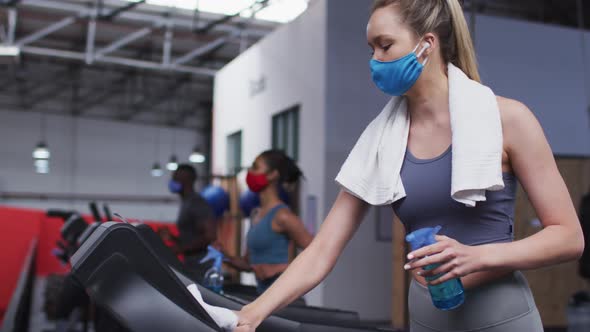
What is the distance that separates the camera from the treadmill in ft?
3.06

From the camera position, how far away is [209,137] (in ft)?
62.0

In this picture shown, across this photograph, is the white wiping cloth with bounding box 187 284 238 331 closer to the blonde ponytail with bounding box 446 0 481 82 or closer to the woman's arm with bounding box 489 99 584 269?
the woman's arm with bounding box 489 99 584 269

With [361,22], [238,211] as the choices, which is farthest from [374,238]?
[238,211]

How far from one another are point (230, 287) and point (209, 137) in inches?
657

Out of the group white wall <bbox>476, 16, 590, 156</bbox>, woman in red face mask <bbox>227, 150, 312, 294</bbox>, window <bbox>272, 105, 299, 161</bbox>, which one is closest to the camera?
woman in red face mask <bbox>227, 150, 312, 294</bbox>

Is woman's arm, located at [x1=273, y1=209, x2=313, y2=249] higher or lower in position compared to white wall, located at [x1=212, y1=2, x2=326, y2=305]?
lower

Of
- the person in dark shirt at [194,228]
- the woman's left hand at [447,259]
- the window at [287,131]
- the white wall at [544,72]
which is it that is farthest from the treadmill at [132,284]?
the window at [287,131]

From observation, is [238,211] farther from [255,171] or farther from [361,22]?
[255,171]

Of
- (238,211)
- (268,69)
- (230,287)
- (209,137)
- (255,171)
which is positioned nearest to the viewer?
(230,287)

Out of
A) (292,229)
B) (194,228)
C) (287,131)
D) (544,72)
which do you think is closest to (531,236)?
(292,229)

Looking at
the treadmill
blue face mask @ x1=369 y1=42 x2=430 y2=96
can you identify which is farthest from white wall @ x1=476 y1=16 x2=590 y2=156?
the treadmill

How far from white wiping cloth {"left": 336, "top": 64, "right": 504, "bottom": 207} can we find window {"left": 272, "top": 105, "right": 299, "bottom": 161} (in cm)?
602

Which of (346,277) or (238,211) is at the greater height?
(238,211)

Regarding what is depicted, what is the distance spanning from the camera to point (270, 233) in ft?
10.1
